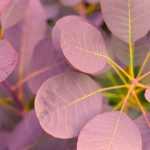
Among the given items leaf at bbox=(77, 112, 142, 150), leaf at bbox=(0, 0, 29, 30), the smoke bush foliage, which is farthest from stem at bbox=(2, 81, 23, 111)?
leaf at bbox=(77, 112, 142, 150)

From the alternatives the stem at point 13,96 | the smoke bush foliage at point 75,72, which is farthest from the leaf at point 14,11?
the stem at point 13,96

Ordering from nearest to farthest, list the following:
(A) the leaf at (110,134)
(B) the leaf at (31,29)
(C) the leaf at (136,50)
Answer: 1. (A) the leaf at (110,134)
2. (C) the leaf at (136,50)
3. (B) the leaf at (31,29)

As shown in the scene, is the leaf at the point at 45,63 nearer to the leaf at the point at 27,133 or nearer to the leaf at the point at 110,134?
the leaf at the point at 27,133

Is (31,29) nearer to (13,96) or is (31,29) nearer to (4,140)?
(13,96)

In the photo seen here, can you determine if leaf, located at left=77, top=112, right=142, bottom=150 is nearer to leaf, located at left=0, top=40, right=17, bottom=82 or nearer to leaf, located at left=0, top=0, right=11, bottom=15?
leaf, located at left=0, top=40, right=17, bottom=82

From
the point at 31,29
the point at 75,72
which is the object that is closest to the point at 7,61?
the point at 75,72

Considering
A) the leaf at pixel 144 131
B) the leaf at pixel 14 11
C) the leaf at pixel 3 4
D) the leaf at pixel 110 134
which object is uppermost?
the leaf at pixel 3 4

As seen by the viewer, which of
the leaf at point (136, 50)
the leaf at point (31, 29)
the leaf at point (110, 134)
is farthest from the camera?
the leaf at point (31, 29)

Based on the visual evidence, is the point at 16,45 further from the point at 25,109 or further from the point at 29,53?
the point at 25,109
